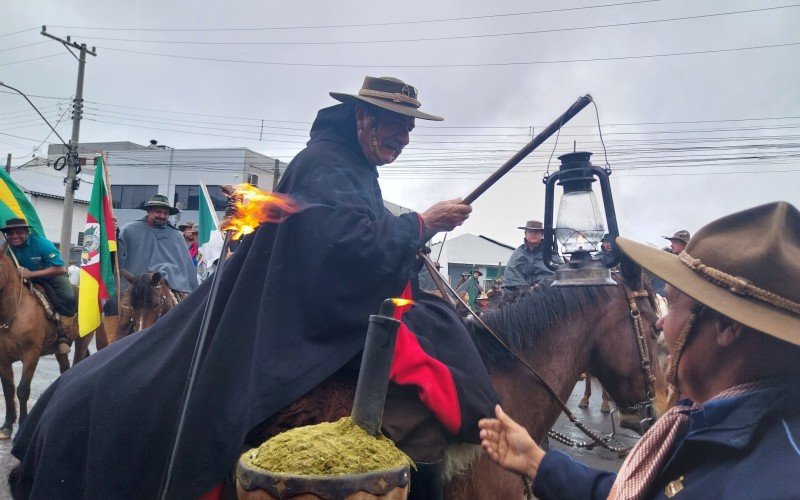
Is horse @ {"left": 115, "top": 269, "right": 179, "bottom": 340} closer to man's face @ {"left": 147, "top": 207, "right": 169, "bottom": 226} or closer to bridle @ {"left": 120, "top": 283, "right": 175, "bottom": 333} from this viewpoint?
bridle @ {"left": 120, "top": 283, "right": 175, "bottom": 333}

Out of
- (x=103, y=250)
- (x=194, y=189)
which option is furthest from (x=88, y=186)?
(x=103, y=250)

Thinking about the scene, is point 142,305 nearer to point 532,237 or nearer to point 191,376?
point 191,376

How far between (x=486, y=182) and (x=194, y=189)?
42063 millimetres

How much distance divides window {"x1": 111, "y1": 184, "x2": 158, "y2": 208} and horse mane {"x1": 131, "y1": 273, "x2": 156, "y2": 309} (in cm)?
3973

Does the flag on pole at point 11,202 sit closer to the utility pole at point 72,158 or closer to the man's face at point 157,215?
the man's face at point 157,215

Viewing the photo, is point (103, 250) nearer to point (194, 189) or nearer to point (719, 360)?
point (719, 360)

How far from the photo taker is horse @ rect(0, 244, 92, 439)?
675 centimetres

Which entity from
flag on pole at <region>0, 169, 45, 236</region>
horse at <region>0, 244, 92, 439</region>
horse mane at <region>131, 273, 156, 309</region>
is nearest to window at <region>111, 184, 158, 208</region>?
flag on pole at <region>0, 169, 45, 236</region>

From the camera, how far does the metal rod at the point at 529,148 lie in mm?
2654

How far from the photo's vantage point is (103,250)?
629cm

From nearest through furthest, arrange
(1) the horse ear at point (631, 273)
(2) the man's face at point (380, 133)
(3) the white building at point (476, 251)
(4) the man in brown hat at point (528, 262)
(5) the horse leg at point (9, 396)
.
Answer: (2) the man's face at point (380, 133) < (1) the horse ear at point (631, 273) < (5) the horse leg at point (9, 396) < (4) the man in brown hat at point (528, 262) < (3) the white building at point (476, 251)

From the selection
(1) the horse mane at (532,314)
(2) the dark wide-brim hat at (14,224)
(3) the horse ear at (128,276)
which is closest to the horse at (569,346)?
(1) the horse mane at (532,314)

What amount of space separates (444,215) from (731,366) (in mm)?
1393

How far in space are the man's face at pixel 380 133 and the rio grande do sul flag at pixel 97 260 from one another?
14.6ft
